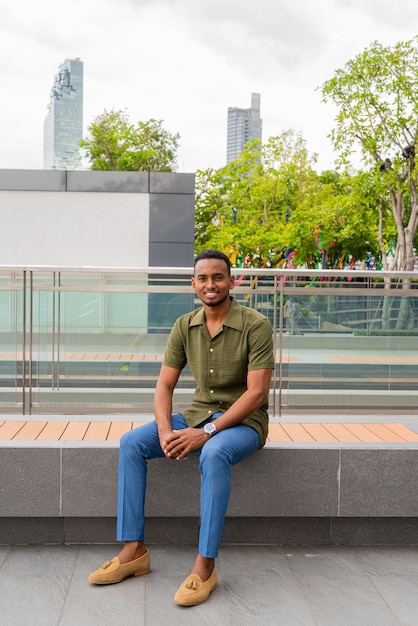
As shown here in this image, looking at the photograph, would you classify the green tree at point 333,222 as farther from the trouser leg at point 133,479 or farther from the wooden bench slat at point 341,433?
the trouser leg at point 133,479

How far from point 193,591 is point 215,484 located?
46 cm

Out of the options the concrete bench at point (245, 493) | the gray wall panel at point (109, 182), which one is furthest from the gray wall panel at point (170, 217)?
the concrete bench at point (245, 493)

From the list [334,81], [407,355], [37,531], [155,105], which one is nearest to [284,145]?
[334,81]

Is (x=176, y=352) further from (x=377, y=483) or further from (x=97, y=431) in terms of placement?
(x=377, y=483)

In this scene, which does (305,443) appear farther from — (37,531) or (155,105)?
(155,105)

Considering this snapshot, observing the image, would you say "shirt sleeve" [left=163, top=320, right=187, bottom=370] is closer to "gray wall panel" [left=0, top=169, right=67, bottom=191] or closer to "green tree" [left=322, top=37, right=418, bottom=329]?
"gray wall panel" [left=0, top=169, right=67, bottom=191]

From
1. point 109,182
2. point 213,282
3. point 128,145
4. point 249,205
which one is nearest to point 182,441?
point 213,282

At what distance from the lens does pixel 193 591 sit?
337cm

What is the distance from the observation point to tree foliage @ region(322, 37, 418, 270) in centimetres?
1947

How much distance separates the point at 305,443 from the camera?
4125 millimetres

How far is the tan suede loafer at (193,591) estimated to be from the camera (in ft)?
11.0

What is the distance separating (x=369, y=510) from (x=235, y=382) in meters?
0.99

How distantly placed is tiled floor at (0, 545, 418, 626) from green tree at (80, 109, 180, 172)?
122ft

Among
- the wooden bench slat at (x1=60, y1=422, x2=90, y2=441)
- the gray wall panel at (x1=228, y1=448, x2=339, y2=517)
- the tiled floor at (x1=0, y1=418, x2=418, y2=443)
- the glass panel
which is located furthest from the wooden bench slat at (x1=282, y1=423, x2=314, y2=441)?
the glass panel
